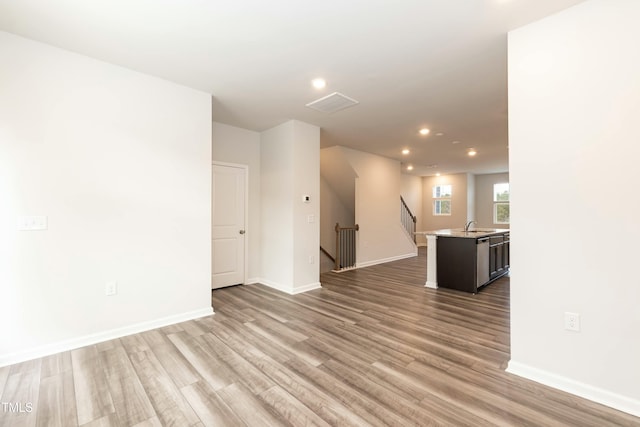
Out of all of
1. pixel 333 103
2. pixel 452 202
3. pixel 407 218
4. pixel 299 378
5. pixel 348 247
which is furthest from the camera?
pixel 452 202

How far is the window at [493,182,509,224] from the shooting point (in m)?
10.1

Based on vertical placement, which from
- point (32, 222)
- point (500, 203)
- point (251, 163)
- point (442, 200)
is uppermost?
point (251, 163)

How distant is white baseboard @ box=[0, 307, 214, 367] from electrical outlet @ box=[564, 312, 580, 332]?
11.5ft

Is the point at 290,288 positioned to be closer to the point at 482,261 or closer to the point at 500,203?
the point at 482,261

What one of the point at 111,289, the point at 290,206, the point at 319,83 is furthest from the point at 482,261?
the point at 111,289

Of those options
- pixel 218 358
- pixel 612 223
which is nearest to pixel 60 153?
pixel 218 358

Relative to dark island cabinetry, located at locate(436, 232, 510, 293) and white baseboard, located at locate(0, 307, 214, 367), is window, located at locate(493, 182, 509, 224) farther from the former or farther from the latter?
white baseboard, located at locate(0, 307, 214, 367)

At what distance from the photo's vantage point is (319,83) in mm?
3199

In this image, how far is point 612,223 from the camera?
1.85 meters

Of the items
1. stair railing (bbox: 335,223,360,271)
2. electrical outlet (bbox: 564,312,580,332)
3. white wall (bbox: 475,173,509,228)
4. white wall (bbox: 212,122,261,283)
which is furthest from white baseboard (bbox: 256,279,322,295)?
white wall (bbox: 475,173,509,228)

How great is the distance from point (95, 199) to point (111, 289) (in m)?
0.92

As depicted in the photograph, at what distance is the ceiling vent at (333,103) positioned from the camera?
140 inches

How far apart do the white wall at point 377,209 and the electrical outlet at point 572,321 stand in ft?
15.3

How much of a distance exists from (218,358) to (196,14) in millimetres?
2791
